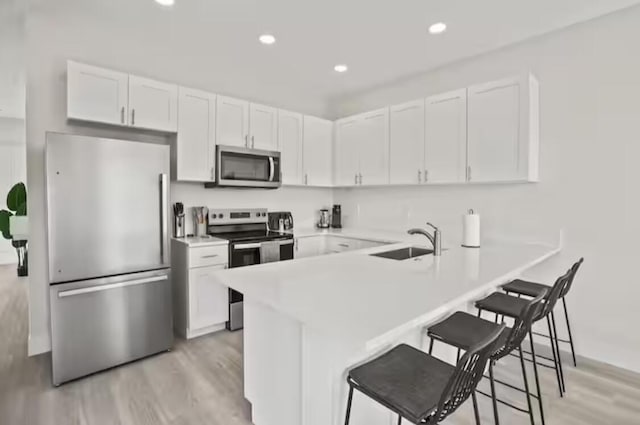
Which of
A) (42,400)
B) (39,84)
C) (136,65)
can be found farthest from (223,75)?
(42,400)

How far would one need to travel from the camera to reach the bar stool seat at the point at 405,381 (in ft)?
3.76

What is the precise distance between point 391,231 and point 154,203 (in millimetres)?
2681

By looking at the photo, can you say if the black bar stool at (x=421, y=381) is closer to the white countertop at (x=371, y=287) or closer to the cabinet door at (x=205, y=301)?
the white countertop at (x=371, y=287)

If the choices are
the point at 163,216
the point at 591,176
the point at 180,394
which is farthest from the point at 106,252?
the point at 591,176

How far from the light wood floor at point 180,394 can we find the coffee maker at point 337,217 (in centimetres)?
232

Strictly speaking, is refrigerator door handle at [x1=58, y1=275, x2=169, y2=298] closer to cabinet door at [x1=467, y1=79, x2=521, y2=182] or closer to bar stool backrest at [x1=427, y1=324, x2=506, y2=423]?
bar stool backrest at [x1=427, y1=324, x2=506, y2=423]

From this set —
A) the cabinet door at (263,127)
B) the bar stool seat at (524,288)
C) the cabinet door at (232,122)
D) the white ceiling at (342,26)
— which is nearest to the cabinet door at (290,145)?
the cabinet door at (263,127)

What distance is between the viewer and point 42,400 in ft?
7.07

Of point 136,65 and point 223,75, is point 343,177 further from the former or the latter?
point 136,65

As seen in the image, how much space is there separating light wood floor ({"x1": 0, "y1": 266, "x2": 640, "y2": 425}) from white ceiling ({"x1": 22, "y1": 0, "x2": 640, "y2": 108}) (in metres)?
2.79

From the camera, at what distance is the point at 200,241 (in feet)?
10.4

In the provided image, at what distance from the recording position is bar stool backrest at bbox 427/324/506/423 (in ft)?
3.49

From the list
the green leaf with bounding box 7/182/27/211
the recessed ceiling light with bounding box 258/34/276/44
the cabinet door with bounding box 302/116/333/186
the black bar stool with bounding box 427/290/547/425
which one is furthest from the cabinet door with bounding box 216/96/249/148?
the green leaf with bounding box 7/182/27/211

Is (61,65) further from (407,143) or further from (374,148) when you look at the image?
(407,143)
